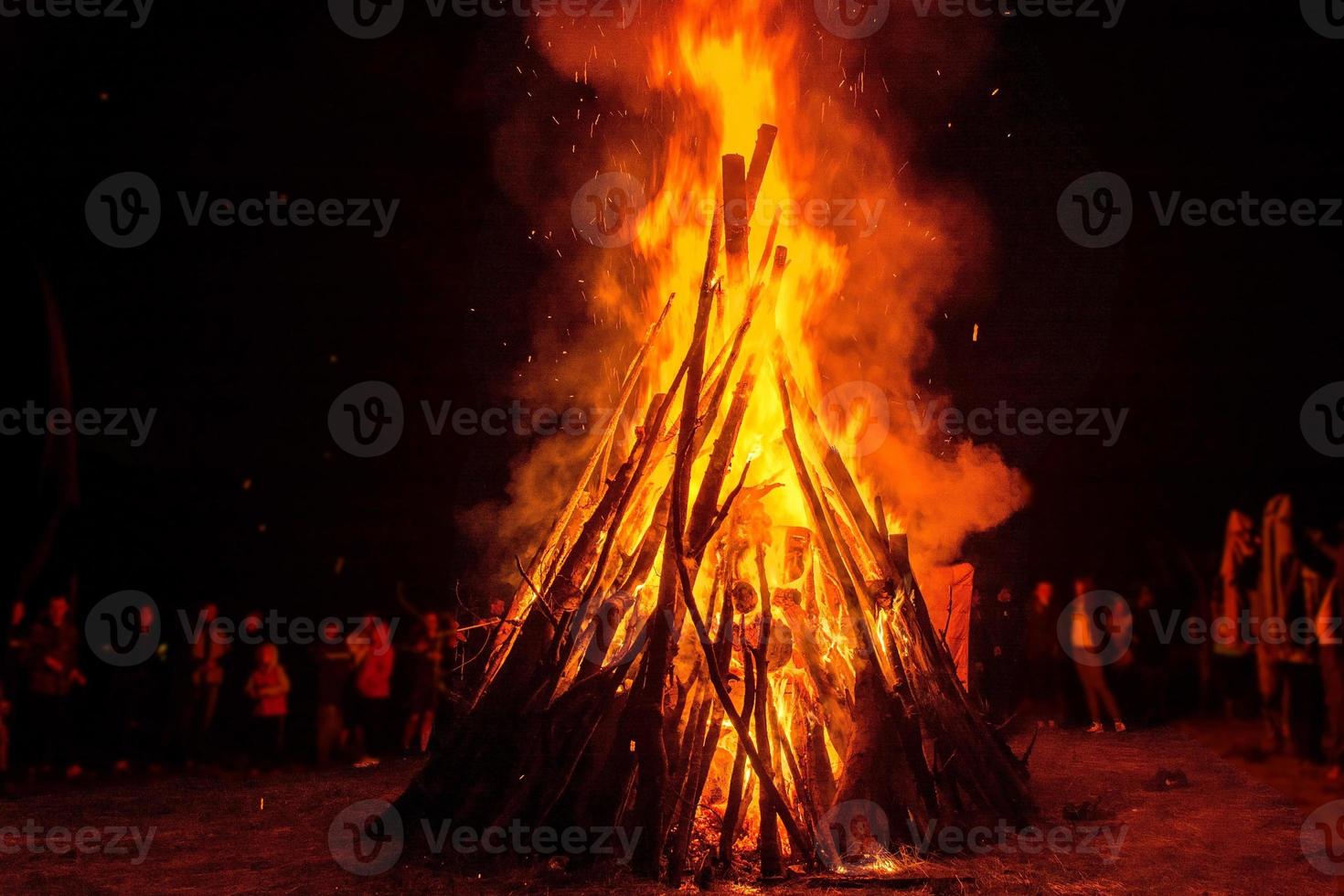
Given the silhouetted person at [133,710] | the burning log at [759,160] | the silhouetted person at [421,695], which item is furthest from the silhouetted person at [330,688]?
the burning log at [759,160]

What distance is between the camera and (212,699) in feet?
31.5

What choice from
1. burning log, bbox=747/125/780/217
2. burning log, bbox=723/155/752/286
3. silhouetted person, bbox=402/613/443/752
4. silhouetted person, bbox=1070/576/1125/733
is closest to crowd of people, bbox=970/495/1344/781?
silhouetted person, bbox=1070/576/1125/733

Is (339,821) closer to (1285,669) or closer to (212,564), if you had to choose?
(212,564)

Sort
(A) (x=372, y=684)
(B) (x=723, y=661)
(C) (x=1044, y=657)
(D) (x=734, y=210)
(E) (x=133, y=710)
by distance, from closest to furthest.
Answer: (B) (x=723, y=661), (D) (x=734, y=210), (E) (x=133, y=710), (A) (x=372, y=684), (C) (x=1044, y=657)

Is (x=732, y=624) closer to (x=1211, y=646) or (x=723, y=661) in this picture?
(x=723, y=661)

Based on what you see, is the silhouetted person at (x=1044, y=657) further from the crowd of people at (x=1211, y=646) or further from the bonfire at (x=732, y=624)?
the bonfire at (x=732, y=624)

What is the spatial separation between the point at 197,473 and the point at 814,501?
34.1 feet

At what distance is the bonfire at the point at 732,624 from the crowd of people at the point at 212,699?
2.63 meters

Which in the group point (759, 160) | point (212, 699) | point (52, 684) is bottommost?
point (212, 699)

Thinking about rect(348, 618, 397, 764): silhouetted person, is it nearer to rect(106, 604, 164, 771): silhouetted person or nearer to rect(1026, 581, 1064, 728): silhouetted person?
rect(106, 604, 164, 771): silhouetted person

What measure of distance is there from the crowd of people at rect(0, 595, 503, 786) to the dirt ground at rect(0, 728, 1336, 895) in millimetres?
950

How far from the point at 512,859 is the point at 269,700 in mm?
5180

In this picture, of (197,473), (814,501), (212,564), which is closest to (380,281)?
(197,473)

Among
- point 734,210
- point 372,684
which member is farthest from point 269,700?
point 734,210
